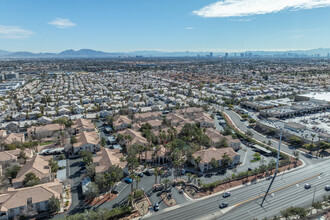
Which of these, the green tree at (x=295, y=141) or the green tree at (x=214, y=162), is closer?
the green tree at (x=214, y=162)

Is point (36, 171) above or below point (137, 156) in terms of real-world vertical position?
above

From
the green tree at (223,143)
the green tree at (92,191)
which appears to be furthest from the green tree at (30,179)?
the green tree at (223,143)

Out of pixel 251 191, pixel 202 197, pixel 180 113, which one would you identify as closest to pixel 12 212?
pixel 202 197

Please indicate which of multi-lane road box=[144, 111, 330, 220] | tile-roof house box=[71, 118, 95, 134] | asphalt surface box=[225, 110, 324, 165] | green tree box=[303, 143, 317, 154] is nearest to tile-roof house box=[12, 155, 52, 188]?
tile-roof house box=[71, 118, 95, 134]

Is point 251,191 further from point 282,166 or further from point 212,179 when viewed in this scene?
point 282,166

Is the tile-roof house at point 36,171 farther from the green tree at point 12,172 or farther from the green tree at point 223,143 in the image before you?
the green tree at point 223,143

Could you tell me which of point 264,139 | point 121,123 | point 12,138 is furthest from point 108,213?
point 264,139

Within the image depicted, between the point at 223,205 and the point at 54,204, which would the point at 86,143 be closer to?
the point at 54,204

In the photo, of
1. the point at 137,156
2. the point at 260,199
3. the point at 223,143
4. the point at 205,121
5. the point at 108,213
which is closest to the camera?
the point at 108,213

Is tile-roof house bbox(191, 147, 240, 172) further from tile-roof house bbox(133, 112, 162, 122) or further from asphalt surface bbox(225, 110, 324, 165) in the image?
tile-roof house bbox(133, 112, 162, 122)
